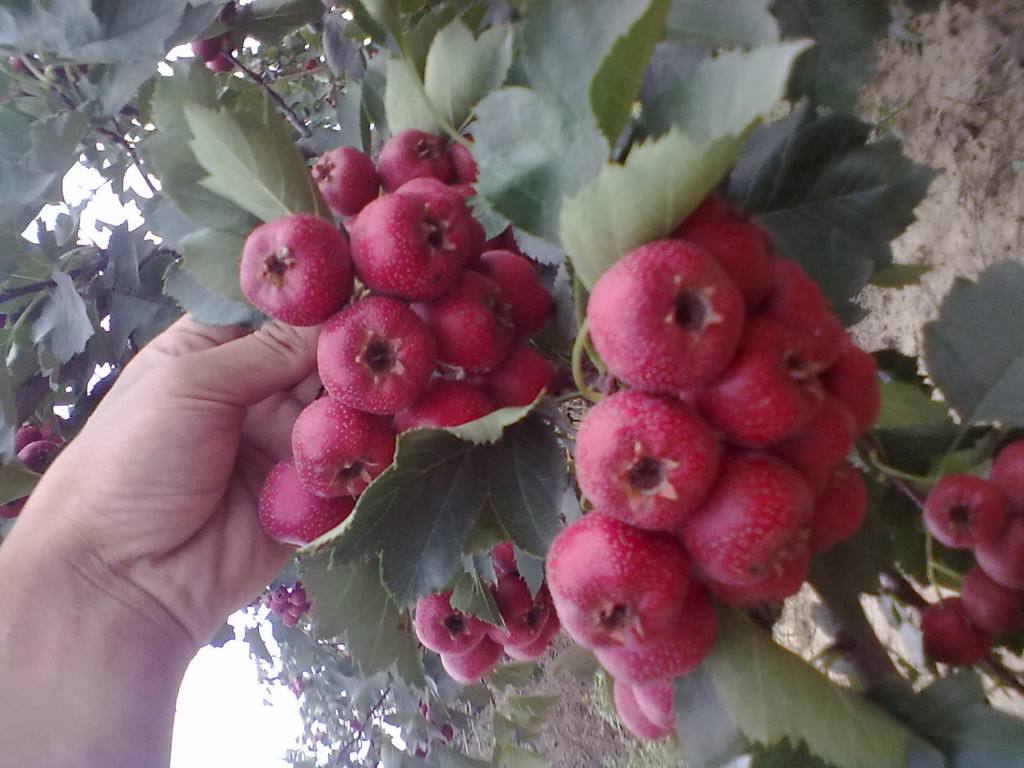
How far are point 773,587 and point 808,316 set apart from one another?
0.50ft

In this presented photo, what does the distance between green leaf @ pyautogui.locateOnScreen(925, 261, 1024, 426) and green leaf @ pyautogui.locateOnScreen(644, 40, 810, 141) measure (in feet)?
1.22

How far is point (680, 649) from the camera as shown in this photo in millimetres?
430

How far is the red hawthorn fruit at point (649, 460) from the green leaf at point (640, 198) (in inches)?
3.3

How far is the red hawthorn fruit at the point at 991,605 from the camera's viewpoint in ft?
1.90

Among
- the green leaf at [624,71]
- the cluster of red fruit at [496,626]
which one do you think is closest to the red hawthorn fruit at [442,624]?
the cluster of red fruit at [496,626]

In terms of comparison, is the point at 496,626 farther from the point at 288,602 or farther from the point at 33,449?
the point at 288,602

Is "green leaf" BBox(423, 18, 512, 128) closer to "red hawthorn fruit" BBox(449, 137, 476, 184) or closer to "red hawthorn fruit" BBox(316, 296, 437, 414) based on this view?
"red hawthorn fruit" BBox(449, 137, 476, 184)

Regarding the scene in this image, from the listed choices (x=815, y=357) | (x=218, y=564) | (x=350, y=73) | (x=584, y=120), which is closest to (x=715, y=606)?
(x=815, y=357)

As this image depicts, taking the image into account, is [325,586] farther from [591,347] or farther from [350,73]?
[350,73]

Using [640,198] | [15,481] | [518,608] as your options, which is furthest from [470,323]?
[15,481]

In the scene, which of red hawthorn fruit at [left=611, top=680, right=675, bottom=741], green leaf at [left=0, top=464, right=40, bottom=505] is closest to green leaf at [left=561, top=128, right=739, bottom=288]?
red hawthorn fruit at [left=611, top=680, right=675, bottom=741]

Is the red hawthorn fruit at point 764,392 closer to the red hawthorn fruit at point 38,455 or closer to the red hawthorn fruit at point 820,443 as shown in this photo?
the red hawthorn fruit at point 820,443

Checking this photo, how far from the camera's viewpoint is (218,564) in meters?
1.01

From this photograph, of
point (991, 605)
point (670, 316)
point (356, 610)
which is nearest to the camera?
point (670, 316)
